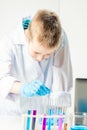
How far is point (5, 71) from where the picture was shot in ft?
3.76

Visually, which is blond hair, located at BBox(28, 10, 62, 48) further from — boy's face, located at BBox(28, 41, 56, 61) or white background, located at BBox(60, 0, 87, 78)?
white background, located at BBox(60, 0, 87, 78)

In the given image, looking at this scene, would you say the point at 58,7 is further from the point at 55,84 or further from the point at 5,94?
the point at 5,94

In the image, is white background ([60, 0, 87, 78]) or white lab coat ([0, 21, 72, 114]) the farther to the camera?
white background ([60, 0, 87, 78])

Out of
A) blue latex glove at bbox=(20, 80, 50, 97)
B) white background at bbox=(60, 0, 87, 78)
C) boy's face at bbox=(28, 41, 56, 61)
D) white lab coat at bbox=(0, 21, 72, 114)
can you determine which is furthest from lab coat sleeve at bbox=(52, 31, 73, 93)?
white background at bbox=(60, 0, 87, 78)

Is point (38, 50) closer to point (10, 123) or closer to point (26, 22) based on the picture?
point (26, 22)

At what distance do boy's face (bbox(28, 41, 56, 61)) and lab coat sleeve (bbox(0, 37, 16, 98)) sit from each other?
0.10 meters

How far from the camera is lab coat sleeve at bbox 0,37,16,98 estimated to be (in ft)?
3.69

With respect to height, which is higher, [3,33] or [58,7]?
[58,7]

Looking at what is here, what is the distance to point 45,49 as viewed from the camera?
104 cm

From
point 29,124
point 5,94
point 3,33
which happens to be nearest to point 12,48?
point 5,94

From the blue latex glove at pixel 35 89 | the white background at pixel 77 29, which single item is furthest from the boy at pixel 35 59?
the white background at pixel 77 29

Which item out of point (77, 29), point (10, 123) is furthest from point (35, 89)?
point (77, 29)

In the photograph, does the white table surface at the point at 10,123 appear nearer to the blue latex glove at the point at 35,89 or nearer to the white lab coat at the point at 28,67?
the blue latex glove at the point at 35,89

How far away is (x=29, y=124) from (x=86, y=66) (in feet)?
4.14
